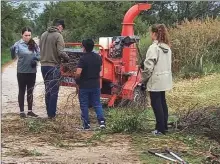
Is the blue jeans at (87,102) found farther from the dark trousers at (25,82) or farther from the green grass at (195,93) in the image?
the green grass at (195,93)

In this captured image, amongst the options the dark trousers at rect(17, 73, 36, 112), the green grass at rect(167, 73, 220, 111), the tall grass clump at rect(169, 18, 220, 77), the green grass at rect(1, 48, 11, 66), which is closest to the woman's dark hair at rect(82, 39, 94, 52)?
the dark trousers at rect(17, 73, 36, 112)

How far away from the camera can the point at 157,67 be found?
312 inches

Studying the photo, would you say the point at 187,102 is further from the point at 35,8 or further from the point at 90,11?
the point at 35,8

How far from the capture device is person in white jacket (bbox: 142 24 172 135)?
7879mm

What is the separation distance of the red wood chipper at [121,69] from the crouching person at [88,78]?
4.16 feet

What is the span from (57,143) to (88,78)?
4.94 ft

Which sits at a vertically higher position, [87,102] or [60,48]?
[60,48]

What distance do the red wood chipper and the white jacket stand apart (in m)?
1.83

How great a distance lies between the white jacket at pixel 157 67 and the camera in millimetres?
7848

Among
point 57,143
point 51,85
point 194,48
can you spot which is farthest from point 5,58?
point 57,143

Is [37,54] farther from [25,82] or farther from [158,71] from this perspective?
[158,71]

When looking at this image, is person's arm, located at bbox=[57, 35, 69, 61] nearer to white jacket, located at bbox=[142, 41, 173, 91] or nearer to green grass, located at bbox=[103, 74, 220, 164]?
green grass, located at bbox=[103, 74, 220, 164]

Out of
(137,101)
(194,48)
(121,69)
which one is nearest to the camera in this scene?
(137,101)

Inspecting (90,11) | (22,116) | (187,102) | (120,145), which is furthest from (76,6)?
(120,145)
